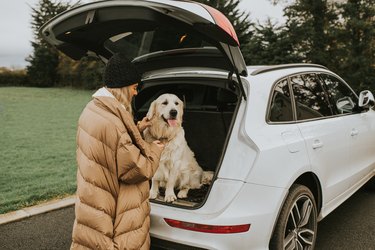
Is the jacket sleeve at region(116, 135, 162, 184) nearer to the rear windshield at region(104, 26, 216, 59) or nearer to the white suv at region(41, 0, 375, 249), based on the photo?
the white suv at region(41, 0, 375, 249)

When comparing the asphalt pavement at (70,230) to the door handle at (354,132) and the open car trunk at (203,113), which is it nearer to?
the door handle at (354,132)

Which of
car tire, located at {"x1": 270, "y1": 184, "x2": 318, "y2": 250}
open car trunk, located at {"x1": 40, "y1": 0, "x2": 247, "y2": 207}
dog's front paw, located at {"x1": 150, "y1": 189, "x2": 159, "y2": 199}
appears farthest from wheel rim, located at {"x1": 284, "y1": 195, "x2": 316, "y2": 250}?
dog's front paw, located at {"x1": 150, "y1": 189, "x2": 159, "y2": 199}

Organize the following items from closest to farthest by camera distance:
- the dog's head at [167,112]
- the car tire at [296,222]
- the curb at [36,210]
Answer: the car tire at [296,222] → the dog's head at [167,112] → the curb at [36,210]

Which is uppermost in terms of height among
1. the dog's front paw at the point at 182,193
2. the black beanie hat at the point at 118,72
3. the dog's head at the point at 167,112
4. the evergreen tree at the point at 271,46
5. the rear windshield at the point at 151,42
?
the evergreen tree at the point at 271,46

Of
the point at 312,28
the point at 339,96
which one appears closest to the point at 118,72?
the point at 339,96

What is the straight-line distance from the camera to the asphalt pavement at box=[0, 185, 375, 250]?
3644 mm

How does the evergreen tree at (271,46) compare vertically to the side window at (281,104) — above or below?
above

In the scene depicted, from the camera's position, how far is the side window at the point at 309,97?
10.8ft

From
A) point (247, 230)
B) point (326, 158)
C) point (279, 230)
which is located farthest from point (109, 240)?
point (326, 158)

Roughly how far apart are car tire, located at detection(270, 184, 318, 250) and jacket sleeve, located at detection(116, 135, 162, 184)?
3.50 ft

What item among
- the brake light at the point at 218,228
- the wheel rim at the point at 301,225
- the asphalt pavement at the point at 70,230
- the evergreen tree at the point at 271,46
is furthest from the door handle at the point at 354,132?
the evergreen tree at the point at 271,46

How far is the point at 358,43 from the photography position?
67.4ft

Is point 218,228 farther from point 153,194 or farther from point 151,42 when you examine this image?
point 151,42

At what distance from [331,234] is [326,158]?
3.57 ft
